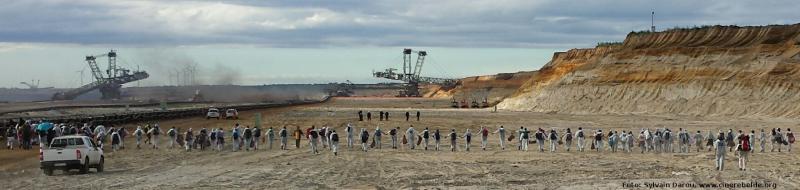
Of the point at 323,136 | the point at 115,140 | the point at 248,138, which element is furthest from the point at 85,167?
the point at 323,136

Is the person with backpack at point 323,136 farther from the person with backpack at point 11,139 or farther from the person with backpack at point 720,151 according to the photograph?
the person with backpack at point 720,151

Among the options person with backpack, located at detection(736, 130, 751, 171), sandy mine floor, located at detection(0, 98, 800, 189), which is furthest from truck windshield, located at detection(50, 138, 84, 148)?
person with backpack, located at detection(736, 130, 751, 171)

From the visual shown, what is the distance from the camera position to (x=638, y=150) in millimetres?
40625

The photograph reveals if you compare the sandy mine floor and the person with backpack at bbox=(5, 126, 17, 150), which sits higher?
the person with backpack at bbox=(5, 126, 17, 150)

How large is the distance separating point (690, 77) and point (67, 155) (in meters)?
66.1

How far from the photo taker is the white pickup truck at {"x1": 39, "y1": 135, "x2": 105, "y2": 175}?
29.1 metres

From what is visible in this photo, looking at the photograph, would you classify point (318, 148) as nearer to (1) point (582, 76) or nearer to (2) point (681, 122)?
(2) point (681, 122)

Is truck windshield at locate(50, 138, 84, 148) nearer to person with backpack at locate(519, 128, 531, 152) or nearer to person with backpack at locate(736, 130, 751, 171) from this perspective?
person with backpack at locate(519, 128, 531, 152)

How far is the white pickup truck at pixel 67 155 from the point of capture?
2906cm

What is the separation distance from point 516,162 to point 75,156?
13.0 meters

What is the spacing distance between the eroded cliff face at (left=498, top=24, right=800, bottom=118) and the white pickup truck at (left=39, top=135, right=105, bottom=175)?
174ft

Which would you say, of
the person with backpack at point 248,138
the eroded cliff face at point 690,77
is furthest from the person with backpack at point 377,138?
the eroded cliff face at point 690,77

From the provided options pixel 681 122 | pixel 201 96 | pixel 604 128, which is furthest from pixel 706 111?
pixel 201 96

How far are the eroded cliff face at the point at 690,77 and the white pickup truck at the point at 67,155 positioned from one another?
5315 cm
